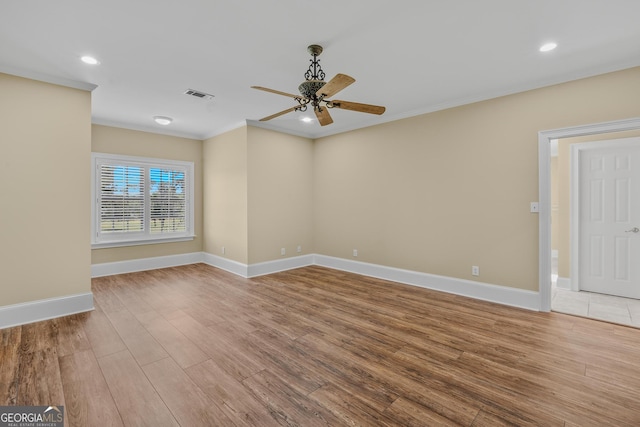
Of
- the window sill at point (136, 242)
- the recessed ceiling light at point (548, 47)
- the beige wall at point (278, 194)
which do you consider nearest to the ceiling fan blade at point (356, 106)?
the recessed ceiling light at point (548, 47)

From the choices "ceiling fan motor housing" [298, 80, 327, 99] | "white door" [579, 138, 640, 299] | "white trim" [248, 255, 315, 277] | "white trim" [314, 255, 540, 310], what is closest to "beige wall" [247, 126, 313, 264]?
"white trim" [248, 255, 315, 277]

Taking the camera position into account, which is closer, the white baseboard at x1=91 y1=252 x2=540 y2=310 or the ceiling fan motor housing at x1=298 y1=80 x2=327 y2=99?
the ceiling fan motor housing at x1=298 y1=80 x2=327 y2=99

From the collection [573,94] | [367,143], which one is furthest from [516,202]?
[367,143]

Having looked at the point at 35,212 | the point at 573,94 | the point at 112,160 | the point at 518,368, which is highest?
the point at 573,94

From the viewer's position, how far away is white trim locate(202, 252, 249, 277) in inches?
203

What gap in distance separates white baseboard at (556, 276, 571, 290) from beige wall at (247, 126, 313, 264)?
4324 mm

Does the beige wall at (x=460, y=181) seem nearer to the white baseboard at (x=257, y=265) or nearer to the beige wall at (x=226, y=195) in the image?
the white baseboard at (x=257, y=265)

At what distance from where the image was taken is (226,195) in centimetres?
562

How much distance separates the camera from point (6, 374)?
218 centimetres

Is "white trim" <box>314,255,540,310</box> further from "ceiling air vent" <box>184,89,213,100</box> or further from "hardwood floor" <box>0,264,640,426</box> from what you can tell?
"ceiling air vent" <box>184,89,213,100</box>

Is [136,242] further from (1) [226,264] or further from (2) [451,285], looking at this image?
(2) [451,285]

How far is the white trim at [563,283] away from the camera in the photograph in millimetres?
4400

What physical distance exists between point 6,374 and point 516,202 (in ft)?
17.4

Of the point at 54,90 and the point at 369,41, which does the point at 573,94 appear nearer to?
the point at 369,41
